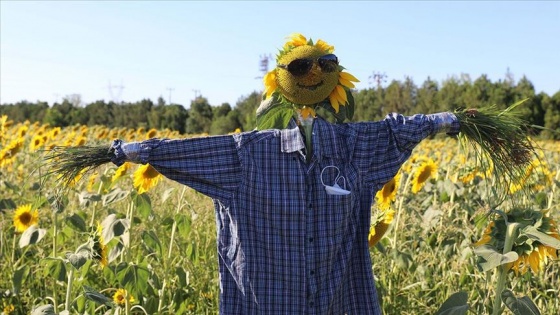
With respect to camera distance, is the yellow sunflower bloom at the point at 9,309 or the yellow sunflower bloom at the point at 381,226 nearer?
the yellow sunflower bloom at the point at 381,226

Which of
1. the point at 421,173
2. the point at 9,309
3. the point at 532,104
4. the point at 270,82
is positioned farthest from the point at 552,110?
the point at 270,82

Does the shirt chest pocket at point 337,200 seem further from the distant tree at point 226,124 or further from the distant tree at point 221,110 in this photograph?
the distant tree at point 221,110

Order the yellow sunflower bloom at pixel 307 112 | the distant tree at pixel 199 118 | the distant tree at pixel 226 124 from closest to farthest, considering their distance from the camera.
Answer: the yellow sunflower bloom at pixel 307 112
the distant tree at pixel 226 124
the distant tree at pixel 199 118

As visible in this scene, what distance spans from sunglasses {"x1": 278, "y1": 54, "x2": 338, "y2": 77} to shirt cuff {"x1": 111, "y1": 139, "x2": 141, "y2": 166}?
485mm

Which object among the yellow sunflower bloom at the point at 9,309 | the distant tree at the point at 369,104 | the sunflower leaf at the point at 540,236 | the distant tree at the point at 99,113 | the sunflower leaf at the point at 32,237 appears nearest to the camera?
the sunflower leaf at the point at 540,236

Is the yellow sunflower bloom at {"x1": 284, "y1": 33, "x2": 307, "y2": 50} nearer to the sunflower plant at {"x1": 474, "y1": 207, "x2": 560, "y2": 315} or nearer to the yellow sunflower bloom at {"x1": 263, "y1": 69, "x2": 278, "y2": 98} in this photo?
the yellow sunflower bloom at {"x1": 263, "y1": 69, "x2": 278, "y2": 98}

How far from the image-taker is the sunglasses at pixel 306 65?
1.93 meters

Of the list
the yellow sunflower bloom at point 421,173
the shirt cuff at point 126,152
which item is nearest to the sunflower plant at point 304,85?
the shirt cuff at point 126,152

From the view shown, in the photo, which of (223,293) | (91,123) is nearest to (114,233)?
(223,293)

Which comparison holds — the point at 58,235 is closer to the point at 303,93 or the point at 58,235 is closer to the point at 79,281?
the point at 79,281

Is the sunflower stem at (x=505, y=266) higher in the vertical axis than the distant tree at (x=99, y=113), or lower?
lower

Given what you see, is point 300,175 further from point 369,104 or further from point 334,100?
point 369,104

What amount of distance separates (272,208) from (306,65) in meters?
0.42

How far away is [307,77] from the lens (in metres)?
1.93
